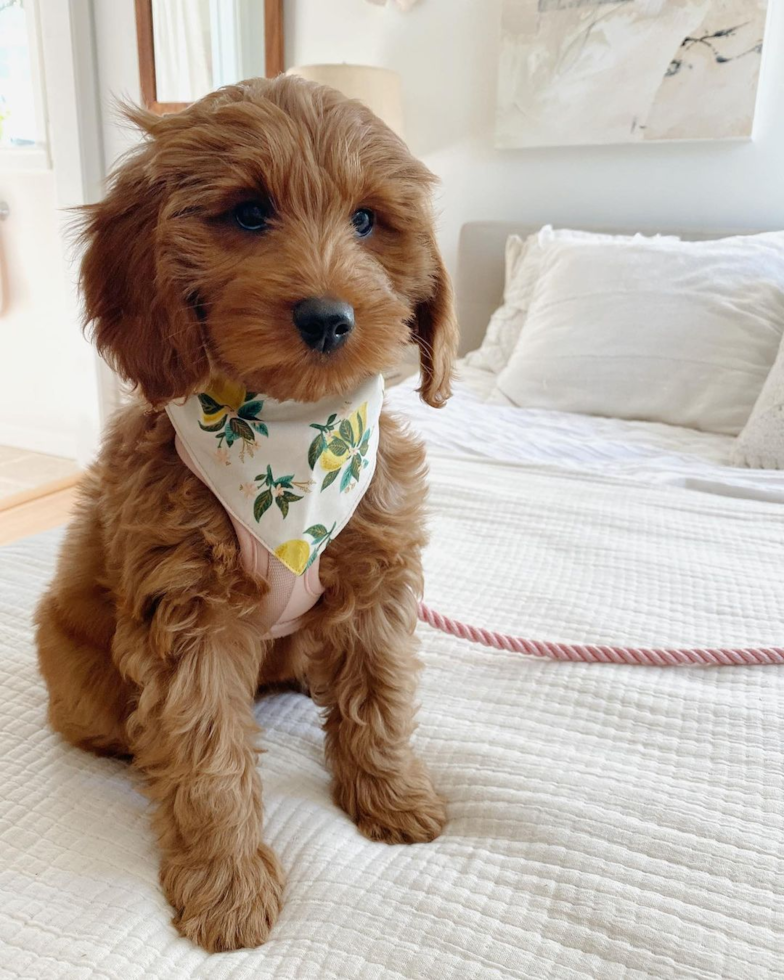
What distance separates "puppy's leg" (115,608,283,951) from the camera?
0.88 m

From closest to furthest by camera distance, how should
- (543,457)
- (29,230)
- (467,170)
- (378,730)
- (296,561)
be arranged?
(296,561) → (378,730) → (543,457) → (467,170) → (29,230)

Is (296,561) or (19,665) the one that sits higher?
(296,561)

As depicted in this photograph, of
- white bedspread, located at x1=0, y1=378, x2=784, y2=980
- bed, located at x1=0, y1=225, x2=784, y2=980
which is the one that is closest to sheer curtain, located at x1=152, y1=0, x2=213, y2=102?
bed, located at x1=0, y1=225, x2=784, y2=980

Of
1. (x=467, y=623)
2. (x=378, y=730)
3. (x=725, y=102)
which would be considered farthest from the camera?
(x=725, y=102)

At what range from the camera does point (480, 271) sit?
3123 mm

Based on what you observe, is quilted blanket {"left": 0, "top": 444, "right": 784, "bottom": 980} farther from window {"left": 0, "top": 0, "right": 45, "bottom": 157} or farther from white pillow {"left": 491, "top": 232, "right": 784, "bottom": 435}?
window {"left": 0, "top": 0, "right": 45, "bottom": 157}

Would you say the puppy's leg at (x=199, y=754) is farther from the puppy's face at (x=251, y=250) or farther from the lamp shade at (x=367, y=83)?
the lamp shade at (x=367, y=83)

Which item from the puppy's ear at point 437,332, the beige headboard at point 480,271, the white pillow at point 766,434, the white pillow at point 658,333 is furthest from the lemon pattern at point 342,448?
the beige headboard at point 480,271

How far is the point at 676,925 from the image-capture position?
791 mm

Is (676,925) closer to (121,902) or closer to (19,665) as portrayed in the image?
(121,902)

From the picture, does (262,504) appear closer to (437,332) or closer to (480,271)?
(437,332)

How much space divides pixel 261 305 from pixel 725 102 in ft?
8.10

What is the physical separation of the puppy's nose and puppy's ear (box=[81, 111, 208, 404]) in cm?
14

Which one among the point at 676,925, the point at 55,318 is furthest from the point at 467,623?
the point at 55,318
